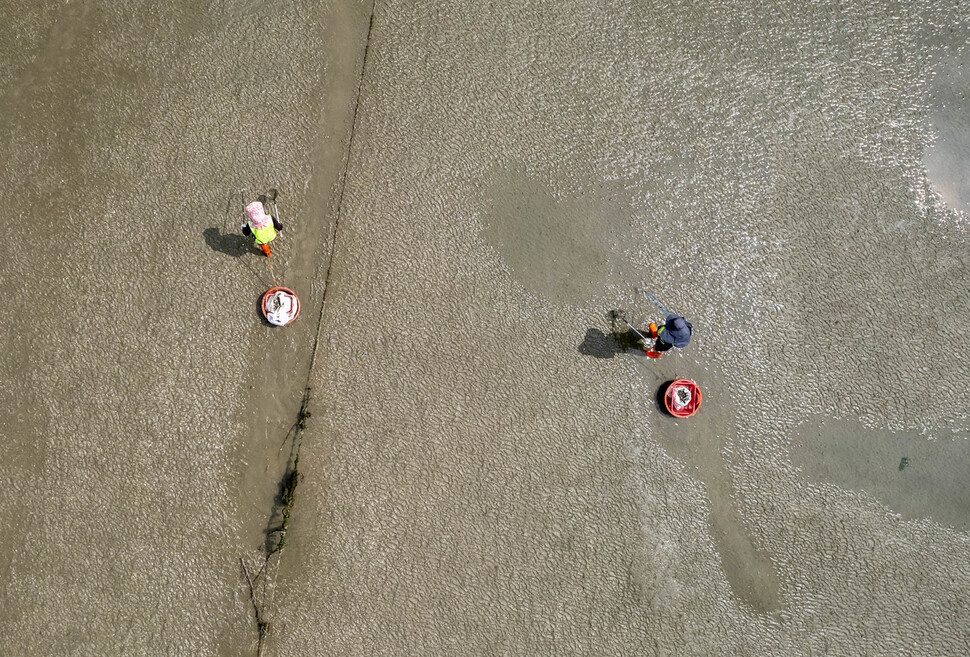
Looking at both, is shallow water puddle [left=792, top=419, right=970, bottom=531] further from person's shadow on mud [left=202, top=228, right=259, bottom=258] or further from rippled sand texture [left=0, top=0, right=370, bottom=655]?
person's shadow on mud [left=202, top=228, right=259, bottom=258]

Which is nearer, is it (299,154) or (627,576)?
(627,576)

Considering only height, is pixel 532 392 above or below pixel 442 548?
above

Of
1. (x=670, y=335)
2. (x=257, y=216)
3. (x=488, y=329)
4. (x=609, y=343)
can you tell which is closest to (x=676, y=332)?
(x=670, y=335)

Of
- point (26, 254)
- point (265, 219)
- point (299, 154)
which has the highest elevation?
point (299, 154)

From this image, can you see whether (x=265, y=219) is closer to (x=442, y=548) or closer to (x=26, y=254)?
(x=26, y=254)

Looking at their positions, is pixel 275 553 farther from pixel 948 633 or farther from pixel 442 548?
pixel 948 633

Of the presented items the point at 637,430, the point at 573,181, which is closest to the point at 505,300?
the point at 573,181
